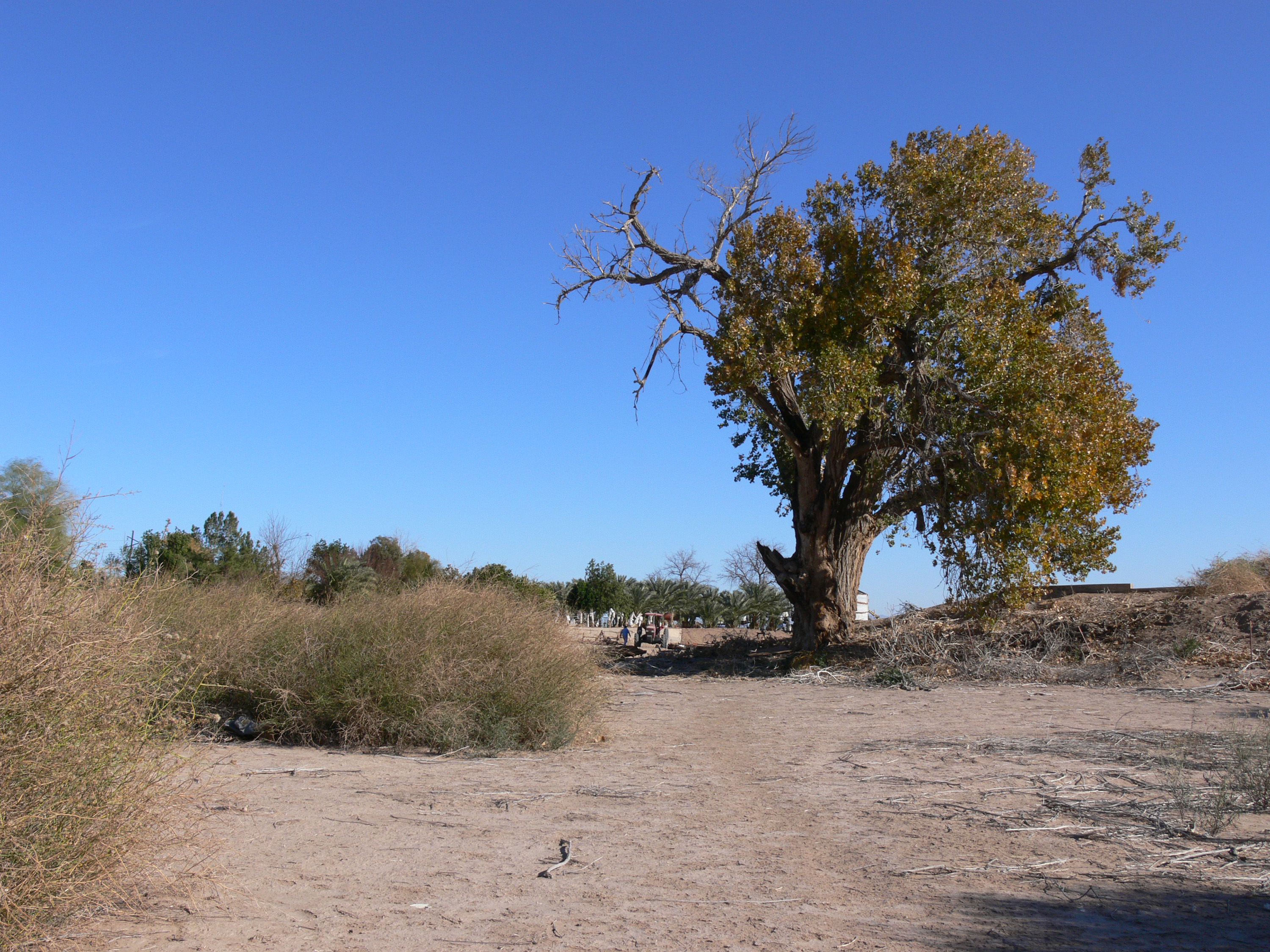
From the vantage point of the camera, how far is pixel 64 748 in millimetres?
3545

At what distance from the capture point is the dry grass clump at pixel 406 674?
8.46 metres

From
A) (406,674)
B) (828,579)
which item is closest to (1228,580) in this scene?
(828,579)

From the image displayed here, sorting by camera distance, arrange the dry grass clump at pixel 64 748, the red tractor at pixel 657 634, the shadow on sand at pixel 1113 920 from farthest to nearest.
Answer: the red tractor at pixel 657 634 < the shadow on sand at pixel 1113 920 < the dry grass clump at pixel 64 748

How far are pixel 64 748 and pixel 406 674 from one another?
16.3 ft

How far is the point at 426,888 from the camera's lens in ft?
14.9

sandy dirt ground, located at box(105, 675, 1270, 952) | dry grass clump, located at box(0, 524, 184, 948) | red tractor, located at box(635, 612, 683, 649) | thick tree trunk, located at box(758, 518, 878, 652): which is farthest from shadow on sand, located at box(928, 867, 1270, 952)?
red tractor, located at box(635, 612, 683, 649)

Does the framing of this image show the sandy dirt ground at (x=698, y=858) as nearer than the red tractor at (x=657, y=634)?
Yes

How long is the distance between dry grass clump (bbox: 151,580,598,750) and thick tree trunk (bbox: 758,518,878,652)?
9848mm

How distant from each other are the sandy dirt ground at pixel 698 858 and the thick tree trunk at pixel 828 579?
9571mm

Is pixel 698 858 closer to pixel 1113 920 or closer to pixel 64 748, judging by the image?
pixel 1113 920

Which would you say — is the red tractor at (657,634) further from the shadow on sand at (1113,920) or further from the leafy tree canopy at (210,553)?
the shadow on sand at (1113,920)

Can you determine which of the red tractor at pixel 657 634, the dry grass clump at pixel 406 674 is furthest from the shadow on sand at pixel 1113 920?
the red tractor at pixel 657 634

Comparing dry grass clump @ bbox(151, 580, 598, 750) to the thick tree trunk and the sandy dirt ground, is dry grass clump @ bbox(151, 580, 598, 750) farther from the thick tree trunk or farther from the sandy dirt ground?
the thick tree trunk

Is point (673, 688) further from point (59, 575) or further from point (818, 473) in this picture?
point (59, 575)
